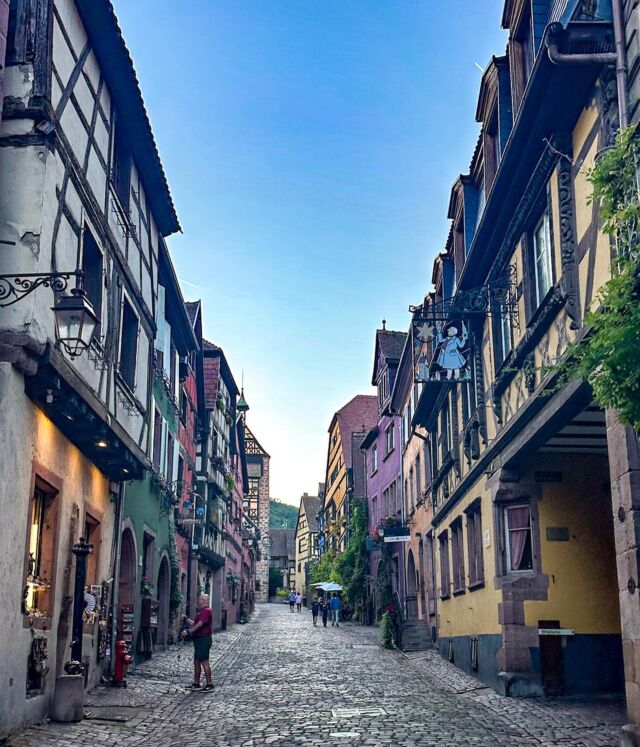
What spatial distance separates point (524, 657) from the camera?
47.2ft

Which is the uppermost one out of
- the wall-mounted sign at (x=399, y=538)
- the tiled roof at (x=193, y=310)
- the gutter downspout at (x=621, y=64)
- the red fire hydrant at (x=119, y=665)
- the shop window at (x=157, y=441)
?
the tiled roof at (x=193, y=310)

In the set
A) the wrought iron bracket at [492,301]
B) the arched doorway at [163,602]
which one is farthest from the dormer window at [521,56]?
the arched doorway at [163,602]

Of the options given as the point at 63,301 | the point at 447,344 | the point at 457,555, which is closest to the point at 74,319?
the point at 63,301

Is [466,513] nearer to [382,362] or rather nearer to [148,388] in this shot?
[148,388]

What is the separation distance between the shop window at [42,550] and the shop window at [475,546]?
324 inches

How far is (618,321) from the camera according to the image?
6.62 meters

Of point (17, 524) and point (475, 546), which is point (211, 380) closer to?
point (475, 546)

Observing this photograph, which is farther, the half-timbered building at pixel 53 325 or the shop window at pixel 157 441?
the shop window at pixel 157 441

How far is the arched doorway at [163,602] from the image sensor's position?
24031 mm

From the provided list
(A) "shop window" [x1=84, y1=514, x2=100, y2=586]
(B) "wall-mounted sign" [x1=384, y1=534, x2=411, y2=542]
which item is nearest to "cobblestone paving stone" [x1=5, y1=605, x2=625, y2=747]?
(A) "shop window" [x1=84, y1=514, x2=100, y2=586]

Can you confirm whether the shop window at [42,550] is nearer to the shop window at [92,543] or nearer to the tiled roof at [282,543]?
the shop window at [92,543]

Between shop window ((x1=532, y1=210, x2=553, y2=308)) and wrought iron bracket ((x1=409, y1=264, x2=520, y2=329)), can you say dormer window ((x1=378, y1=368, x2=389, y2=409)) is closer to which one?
wrought iron bracket ((x1=409, y1=264, x2=520, y2=329))

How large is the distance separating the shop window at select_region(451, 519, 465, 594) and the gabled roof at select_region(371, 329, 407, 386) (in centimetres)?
2000

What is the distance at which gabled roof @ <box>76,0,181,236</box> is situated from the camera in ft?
42.6
